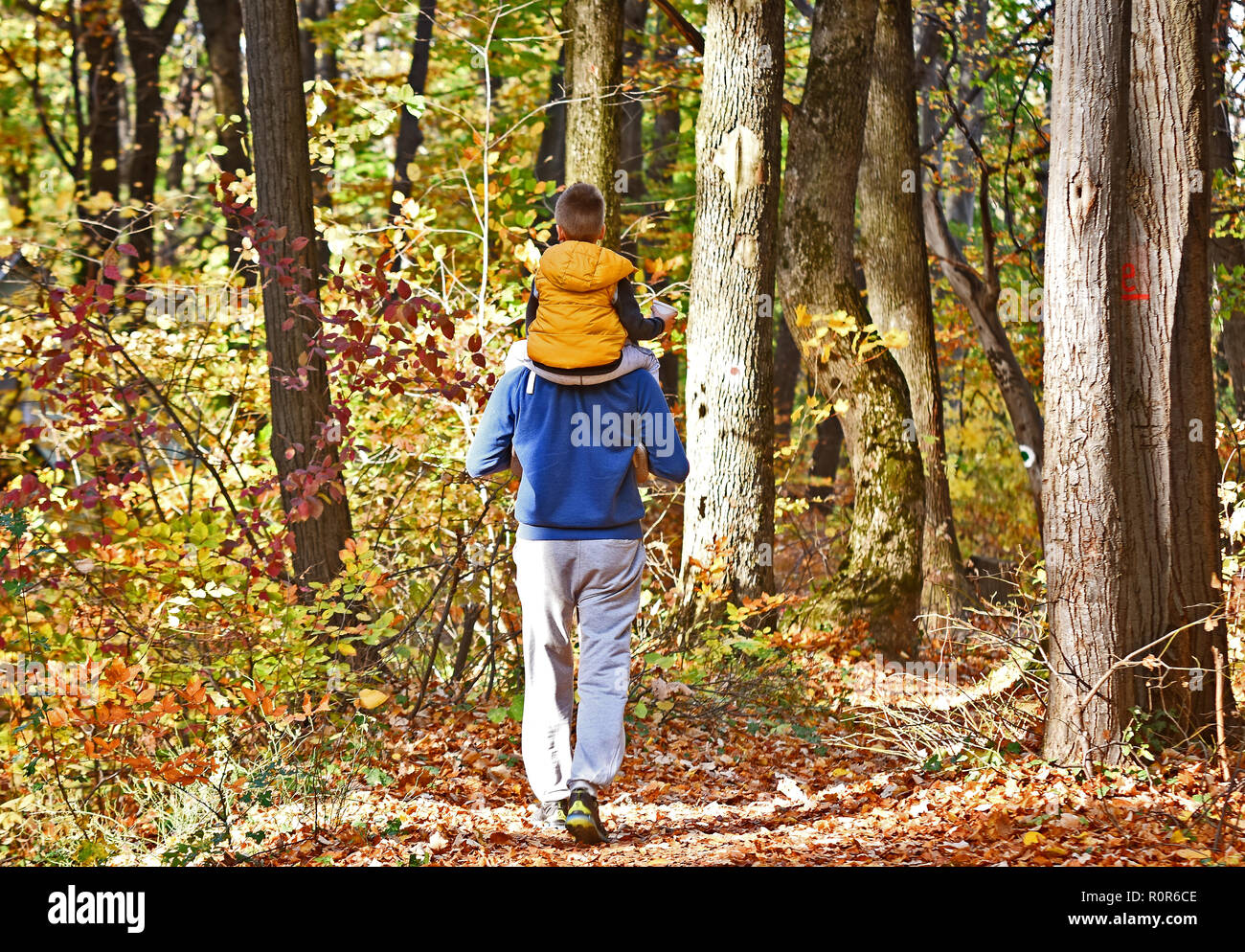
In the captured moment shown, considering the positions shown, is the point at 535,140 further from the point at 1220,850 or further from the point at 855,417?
the point at 1220,850

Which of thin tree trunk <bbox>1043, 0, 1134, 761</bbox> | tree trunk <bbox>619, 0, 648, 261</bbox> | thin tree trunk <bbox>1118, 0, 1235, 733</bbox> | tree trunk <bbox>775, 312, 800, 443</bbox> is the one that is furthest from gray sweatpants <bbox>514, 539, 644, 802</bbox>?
tree trunk <bbox>775, 312, 800, 443</bbox>

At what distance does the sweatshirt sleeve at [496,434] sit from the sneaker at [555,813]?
51.3 inches

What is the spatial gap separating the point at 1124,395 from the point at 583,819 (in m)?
2.95

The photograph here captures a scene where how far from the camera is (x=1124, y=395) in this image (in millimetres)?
5129

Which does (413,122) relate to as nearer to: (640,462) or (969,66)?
(969,66)

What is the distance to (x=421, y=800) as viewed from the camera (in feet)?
17.1

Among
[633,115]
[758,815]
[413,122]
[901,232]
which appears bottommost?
[758,815]

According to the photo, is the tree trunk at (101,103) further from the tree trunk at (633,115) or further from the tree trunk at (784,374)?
the tree trunk at (784,374)

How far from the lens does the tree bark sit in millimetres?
8992

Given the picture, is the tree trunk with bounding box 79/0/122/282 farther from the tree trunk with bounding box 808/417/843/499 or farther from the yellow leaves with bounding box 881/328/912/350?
the tree trunk with bounding box 808/417/843/499

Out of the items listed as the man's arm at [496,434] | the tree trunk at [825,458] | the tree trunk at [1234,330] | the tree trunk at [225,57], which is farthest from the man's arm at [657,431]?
the tree trunk at [825,458]

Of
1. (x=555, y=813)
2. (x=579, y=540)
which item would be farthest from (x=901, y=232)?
(x=555, y=813)

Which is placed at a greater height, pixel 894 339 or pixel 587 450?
pixel 894 339

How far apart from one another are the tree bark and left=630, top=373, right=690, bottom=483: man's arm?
4.02m
